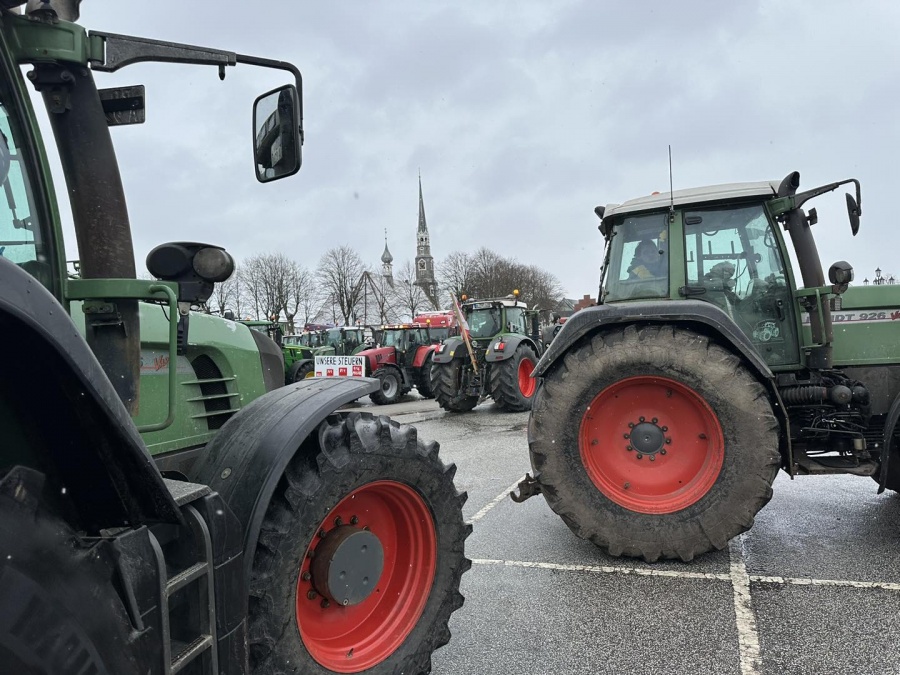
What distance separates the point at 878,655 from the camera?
233 centimetres

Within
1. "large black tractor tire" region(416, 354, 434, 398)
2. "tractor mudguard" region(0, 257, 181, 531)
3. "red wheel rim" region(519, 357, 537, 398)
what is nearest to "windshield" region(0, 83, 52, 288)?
"tractor mudguard" region(0, 257, 181, 531)

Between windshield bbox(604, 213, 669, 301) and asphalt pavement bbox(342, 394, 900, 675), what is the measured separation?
67.4 inches

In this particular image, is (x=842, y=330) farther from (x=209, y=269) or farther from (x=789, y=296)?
(x=209, y=269)

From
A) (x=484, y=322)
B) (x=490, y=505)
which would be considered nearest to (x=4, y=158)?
(x=490, y=505)

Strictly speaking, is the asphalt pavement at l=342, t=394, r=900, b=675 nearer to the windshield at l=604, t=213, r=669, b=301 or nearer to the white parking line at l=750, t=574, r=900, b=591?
the white parking line at l=750, t=574, r=900, b=591

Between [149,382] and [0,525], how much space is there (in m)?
1.06

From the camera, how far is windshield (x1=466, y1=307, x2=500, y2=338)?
1228cm

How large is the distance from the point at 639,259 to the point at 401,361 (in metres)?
11.2

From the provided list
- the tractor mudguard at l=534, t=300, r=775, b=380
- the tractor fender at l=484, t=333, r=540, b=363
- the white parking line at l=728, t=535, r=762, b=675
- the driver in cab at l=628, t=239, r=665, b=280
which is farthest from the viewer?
the tractor fender at l=484, t=333, r=540, b=363

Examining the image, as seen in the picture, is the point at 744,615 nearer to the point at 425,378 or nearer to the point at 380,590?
the point at 380,590

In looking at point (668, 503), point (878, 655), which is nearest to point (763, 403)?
point (668, 503)

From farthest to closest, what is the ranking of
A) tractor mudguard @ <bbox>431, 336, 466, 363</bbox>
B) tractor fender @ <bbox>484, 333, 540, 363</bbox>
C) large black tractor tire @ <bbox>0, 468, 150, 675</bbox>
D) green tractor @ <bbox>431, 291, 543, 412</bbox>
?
tractor mudguard @ <bbox>431, 336, 466, 363</bbox> < green tractor @ <bbox>431, 291, 543, 412</bbox> < tractor fender @ <bbox>484, 333, 540, 363</bbox> < large black tractor tire @ <bbox>0, 468, 150, 675</bbox>

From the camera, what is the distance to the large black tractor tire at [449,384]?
35.1 ft

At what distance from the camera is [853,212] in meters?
3.64
